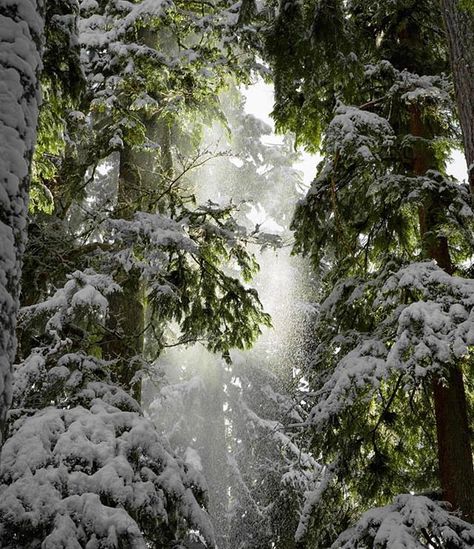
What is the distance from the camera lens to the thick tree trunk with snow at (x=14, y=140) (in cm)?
188

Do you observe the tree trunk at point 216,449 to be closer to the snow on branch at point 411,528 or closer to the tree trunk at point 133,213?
the tree trunk at point 133,213

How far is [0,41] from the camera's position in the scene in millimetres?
2104

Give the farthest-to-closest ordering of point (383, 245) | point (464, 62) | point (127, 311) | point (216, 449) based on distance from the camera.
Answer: point (216, 449)
point (127, 311)
point (383, 245)
point (464, 62)

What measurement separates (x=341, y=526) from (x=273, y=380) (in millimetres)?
13280

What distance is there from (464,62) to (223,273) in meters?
3.83

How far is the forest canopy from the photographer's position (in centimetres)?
298

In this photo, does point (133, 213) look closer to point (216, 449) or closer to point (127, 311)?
point (127, 311)

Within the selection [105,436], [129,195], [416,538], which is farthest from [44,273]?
[416,538]

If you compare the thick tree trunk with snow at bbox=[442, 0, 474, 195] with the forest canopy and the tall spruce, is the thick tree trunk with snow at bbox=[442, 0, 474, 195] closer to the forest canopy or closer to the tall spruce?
the forest canopy

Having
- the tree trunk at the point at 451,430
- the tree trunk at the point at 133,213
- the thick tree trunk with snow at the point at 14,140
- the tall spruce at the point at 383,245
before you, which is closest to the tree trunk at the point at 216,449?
the tree trunk at the point at 133,213

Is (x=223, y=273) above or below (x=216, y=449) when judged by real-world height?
below

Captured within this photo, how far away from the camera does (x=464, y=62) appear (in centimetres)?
311

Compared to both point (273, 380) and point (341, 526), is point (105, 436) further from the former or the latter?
point (273, 380)

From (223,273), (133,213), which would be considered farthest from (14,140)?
(223,273)
